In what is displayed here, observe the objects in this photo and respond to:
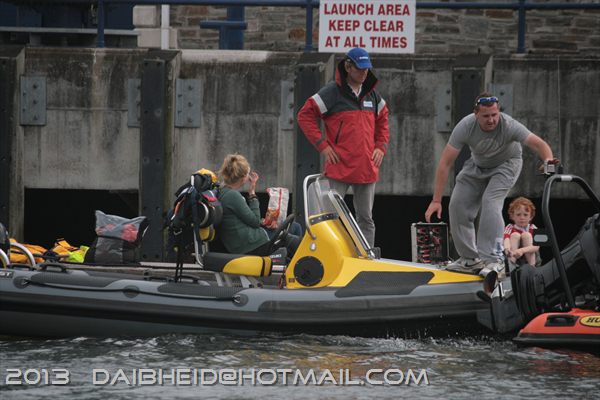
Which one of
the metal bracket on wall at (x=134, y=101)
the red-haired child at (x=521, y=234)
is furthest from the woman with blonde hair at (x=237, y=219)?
the metal bracket on wall at (x=134, y=101)

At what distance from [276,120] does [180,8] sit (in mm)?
6596

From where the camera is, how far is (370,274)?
10.5 metres

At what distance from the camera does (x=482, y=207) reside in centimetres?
1115

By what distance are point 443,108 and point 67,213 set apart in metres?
4.40

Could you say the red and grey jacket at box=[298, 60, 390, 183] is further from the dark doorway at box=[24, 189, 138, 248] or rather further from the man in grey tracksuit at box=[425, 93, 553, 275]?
the dark doorway at box=[24, 189, 138, 248]

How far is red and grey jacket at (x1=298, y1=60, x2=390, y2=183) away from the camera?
11.9m

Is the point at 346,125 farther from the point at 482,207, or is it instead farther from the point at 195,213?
the point at 195,213

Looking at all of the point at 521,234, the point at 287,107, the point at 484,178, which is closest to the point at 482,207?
the point at 484,178

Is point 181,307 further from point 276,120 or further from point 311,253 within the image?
point 276,120

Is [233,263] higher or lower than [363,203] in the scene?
lower

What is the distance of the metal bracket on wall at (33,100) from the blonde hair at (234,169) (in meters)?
3.76

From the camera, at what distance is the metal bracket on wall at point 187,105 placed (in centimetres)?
1395

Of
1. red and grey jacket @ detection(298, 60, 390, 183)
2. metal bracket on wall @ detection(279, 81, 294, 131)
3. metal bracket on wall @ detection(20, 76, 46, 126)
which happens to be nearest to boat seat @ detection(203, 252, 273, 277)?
red and grey jacket @ detection(298, 60, 390, 183)

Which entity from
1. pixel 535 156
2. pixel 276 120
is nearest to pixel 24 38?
pixel 276 120
